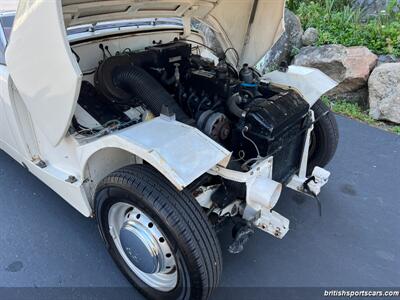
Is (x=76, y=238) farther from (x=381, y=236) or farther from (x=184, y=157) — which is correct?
(x=381, y=236)

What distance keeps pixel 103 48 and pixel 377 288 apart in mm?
2647

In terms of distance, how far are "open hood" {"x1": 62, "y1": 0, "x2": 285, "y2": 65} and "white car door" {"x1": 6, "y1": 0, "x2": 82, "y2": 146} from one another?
0.48 m

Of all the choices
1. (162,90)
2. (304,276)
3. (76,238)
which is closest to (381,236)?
(304,276)

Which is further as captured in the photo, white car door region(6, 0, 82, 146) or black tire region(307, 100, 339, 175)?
black tire region(307, 100, 339, 175)

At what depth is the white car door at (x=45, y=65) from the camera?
1.73 metres

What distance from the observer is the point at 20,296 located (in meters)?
2.15

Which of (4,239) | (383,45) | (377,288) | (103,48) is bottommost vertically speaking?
(4,239)

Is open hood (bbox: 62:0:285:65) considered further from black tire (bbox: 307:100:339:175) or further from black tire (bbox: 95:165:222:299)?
black tire (bbox: 95:165:222:299)

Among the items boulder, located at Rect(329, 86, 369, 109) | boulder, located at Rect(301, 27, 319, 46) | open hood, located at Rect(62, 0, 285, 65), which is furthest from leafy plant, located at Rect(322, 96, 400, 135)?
open hood, located at Rect(62, 0, 285, 65)

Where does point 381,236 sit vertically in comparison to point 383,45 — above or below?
below

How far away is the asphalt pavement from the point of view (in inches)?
89.4

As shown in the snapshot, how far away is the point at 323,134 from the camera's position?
9.56 ft

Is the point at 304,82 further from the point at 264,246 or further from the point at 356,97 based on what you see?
the point at 356,97

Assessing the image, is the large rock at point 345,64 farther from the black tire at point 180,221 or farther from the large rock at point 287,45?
the black tire at point 180,221
